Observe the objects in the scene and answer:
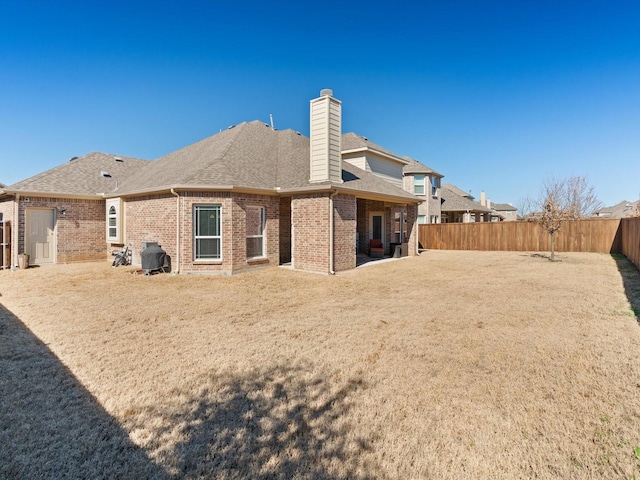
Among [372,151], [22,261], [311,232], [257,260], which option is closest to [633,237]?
[372,151]

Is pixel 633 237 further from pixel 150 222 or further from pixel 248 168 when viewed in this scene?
pixel 150 222

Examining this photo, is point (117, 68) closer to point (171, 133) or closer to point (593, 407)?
point (171, 133)

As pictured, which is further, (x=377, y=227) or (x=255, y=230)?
(x=377, y=227)

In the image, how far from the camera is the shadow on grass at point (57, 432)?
2.46 metres

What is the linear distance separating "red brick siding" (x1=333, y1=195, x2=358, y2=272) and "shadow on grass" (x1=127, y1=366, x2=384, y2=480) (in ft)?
26.9

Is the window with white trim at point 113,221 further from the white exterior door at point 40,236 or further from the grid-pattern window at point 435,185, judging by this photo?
the grid-pattern window at point 435,185

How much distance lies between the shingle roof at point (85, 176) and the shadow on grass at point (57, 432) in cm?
1312

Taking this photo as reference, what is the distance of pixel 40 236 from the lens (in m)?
14.0

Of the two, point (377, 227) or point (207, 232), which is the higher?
point (377, 227)

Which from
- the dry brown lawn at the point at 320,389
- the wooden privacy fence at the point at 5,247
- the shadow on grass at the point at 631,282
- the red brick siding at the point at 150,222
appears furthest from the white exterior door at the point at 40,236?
the shadow on grass at the point at 631,282

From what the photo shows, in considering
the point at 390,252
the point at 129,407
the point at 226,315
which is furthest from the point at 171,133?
the point at 129,407

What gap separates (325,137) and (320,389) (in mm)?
9946

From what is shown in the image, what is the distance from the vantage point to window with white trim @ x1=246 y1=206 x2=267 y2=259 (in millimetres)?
12359

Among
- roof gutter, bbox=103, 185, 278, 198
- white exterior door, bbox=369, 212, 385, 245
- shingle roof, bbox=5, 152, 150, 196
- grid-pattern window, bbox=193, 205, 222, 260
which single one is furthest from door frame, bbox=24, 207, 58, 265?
white exterior door, bbox=369, 212, 385, 245
